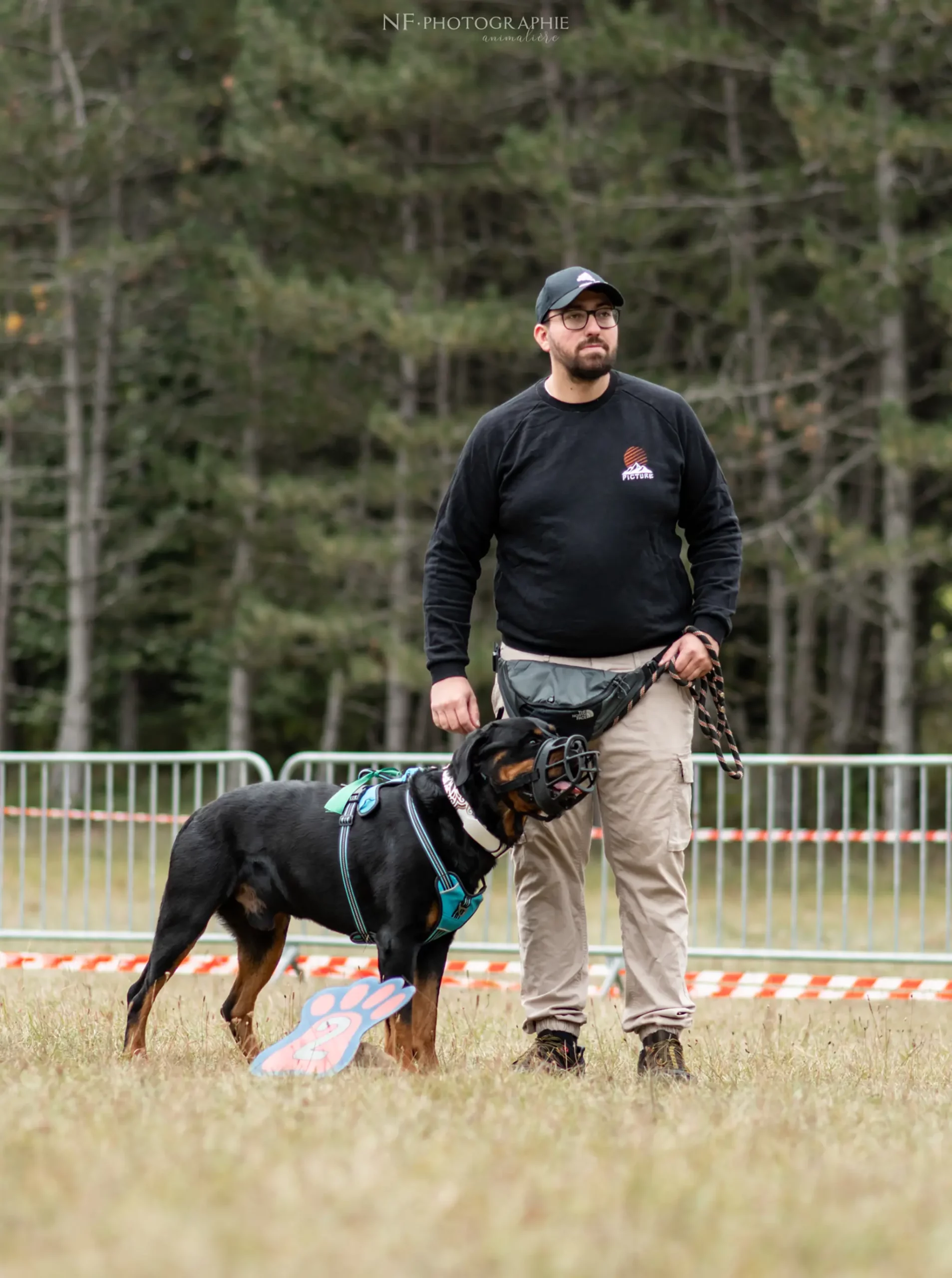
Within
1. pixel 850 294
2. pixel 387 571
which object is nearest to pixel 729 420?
pixel 850 294

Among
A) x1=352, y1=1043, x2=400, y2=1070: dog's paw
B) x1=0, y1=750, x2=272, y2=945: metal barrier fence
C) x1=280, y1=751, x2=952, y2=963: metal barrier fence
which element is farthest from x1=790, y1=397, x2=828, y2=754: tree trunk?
x1=352, y1=1043, x2=400, y2=1070: dog's paw

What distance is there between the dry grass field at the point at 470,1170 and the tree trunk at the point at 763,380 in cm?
1299

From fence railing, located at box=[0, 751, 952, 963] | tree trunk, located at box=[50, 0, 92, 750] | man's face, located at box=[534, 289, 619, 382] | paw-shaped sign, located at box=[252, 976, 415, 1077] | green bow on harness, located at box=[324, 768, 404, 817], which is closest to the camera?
paw-shaped sign, located at box=[252, 976, 415, 1077]

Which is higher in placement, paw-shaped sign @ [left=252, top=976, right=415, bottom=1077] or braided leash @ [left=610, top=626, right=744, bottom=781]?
braided leash @ [left=610, top=626, right=744, bottom=781]

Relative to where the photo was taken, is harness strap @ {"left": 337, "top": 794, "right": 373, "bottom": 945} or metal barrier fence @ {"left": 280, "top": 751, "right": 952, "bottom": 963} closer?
harness strap @ {"left": 337, "top": 794, "right": 373, "bottom": 945}

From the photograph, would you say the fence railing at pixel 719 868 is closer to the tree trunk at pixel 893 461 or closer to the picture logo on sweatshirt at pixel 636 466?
the picture logo on sweatshirt at pixel 636 466

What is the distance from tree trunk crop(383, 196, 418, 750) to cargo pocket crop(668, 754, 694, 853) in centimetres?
1289

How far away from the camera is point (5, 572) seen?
74.2 ft

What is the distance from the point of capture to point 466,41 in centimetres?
1753

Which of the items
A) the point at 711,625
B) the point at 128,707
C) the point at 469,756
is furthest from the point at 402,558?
the point at 469,756

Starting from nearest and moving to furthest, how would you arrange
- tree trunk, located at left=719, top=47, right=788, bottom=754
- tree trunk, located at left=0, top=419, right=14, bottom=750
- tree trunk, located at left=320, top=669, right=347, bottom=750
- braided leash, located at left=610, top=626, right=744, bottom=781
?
1. braided leash, located at left=610, top=626, right=744, bottom=781
2. tree trunk, located at left=719, top=47, right=788, bottom=754
3. tree trunk, located at left=320, top=669, right=347, bottom=750
4. tree trunk, located at left=0, top=419, right=14, bottom=750

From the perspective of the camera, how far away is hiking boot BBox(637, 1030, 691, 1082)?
4.76m

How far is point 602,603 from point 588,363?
699mm

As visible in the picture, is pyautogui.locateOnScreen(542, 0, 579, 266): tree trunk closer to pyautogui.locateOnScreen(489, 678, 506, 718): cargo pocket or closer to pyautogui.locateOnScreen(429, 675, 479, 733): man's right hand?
pyautogui.locateOnScreen(489, 678, 506, 718): cargo pocket
